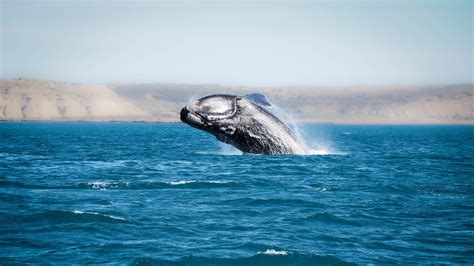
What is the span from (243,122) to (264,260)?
9298mm

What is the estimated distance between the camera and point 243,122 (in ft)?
61.1

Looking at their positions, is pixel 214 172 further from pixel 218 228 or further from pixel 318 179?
pixel 218 228

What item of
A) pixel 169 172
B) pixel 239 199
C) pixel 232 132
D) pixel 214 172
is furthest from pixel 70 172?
pixel 239 199

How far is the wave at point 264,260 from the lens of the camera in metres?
9.45

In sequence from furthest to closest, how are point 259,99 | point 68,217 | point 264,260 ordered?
point 259,99
point 68,217
point 264,260

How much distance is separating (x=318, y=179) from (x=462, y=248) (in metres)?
9.09

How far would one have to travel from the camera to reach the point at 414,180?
20.2 metres

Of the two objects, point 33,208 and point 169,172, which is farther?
point 169,172

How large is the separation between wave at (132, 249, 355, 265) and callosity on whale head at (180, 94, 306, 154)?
8.12 m

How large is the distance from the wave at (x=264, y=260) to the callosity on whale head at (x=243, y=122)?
26.6 ft

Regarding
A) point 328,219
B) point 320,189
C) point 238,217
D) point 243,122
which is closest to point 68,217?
point 238,217

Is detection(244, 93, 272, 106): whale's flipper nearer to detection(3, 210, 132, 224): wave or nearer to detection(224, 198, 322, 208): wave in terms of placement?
detection(224, 198, 322, 208): wave

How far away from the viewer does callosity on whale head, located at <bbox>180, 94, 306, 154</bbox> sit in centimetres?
1756

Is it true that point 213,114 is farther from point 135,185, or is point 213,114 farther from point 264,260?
point 264,260
